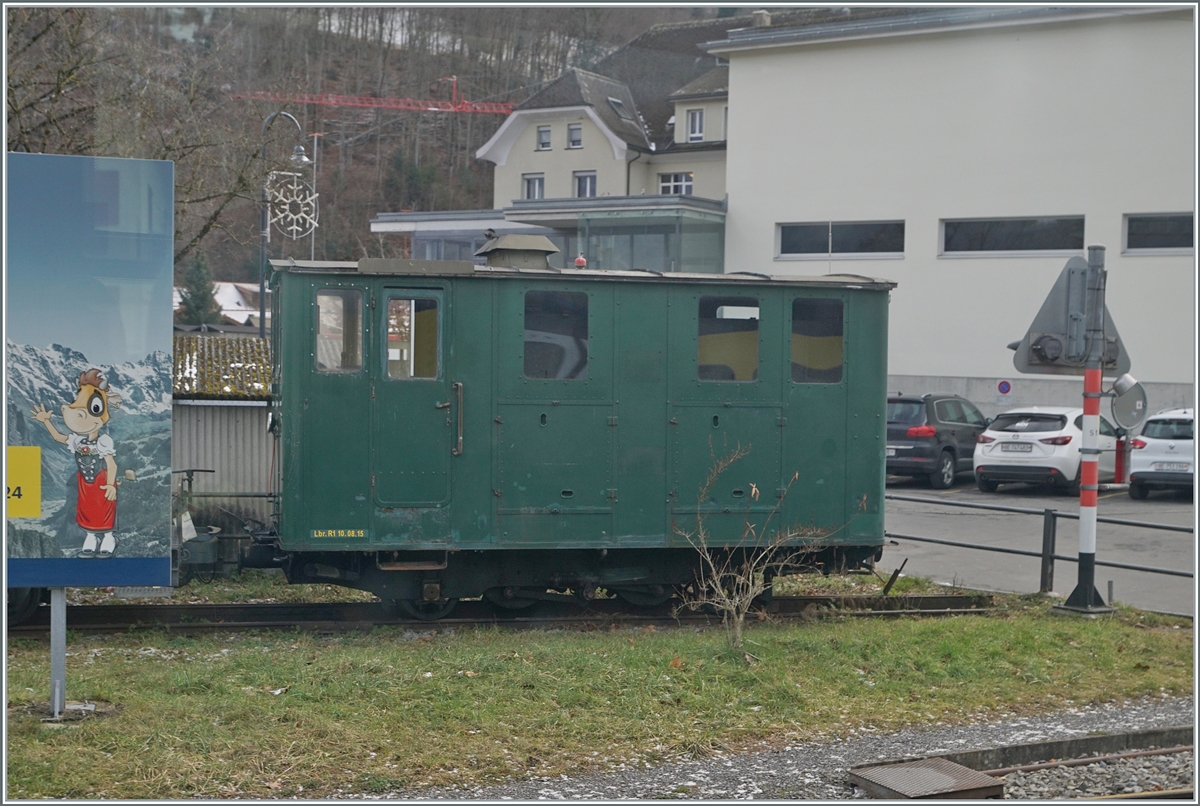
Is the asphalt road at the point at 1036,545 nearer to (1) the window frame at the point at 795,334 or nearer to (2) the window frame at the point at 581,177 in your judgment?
(1) the window frame at the point at 795,334

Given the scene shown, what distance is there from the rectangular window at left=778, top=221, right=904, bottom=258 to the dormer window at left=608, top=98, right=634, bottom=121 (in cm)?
2039

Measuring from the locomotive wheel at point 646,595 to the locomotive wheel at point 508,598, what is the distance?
0.86 metres

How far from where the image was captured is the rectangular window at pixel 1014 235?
1090 inches

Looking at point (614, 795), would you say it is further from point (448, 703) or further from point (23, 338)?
point (23, 338)

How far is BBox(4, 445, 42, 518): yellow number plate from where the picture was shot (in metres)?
6.45

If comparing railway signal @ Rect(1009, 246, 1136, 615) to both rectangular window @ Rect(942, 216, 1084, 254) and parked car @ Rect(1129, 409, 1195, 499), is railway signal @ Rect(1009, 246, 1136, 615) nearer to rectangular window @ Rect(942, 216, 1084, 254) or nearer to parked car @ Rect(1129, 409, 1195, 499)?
parked car @ Rect(1129, 409, 1195, 499)

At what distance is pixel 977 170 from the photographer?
2866cm

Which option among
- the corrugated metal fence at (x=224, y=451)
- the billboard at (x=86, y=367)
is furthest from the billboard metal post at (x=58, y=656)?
the corrugated metal fence at (x=224, y=451)

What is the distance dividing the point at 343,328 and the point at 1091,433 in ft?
21.9

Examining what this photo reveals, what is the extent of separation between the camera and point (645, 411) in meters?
9.73

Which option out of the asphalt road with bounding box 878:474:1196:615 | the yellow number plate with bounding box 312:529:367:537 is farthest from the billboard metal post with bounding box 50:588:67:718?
the asphalt road with bounding box 878:474:1196:615

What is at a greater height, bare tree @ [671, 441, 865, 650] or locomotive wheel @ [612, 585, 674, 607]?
bare tree @ [671, 441, 865, 650]

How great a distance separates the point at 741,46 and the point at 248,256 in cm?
3198

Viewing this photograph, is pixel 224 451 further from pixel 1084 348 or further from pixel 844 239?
pixel 844 239
